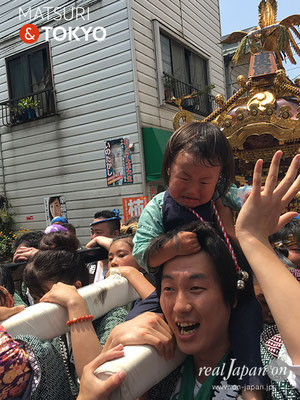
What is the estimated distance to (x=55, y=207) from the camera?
27.7 feet

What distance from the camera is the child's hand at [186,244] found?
1313 millimetres

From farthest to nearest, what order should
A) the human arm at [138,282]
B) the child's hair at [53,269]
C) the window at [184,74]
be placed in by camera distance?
the window at [184,74], the child's hair at [53,269], the human arm at [138,282]

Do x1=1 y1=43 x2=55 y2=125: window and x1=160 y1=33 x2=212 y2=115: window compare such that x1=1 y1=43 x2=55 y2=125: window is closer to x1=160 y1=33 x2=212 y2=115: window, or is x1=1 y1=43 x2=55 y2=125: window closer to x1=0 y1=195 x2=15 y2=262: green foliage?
x1=0 y1=195 x2=15 y2=262: green foliage

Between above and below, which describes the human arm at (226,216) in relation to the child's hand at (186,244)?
above

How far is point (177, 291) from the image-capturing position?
1.29 metres

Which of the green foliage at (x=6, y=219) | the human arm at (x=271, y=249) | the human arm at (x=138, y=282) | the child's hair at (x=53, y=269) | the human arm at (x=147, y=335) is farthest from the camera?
the green foliage at (x=6, y=219)

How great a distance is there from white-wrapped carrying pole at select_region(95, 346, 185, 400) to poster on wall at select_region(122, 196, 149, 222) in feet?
18.8

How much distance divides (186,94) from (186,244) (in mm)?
8378

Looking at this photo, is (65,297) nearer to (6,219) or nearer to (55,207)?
(55,207)

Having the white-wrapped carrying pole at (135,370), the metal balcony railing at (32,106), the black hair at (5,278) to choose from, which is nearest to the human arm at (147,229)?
the white-wrapped carrying pole at (135,370)

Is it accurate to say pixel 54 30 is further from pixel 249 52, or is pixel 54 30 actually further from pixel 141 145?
pixel 249 52

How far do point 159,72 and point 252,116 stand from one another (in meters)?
5.22

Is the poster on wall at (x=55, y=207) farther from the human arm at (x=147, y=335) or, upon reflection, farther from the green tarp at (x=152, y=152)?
the human arm at (x=147, y=335)

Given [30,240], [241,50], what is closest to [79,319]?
[30,240]
